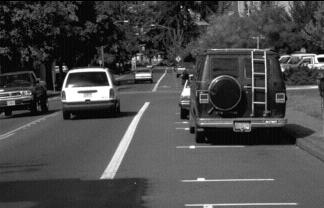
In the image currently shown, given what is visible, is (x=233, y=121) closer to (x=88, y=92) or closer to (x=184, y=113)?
(x=184, y=113)

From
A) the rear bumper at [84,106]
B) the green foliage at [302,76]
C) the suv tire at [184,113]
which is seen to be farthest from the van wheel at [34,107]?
the green foliage at [302,76]

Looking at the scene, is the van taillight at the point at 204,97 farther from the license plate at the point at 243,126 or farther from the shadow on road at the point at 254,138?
the shadow on road at the point at 254,138

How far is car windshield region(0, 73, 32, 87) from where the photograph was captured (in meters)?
28.9

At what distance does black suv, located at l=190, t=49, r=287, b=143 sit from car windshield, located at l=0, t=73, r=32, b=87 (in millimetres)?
14625

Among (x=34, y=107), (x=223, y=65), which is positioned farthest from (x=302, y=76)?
(x=223, y=65)

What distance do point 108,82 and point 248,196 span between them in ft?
50.1

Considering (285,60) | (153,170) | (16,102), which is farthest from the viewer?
(285,60)

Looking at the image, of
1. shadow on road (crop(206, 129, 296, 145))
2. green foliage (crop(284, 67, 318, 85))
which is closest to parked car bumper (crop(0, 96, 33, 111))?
shadow on road (crop(206, 129, 296, 145))

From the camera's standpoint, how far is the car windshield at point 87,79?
24572 mm

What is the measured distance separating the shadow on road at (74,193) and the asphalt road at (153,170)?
1 cm

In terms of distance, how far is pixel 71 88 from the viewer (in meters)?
24.3

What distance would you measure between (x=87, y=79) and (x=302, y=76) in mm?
22828

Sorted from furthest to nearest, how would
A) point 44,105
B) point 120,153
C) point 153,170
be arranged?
point 44,105 < point 120,153 < point 153,170

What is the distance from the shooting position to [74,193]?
1034 cm
